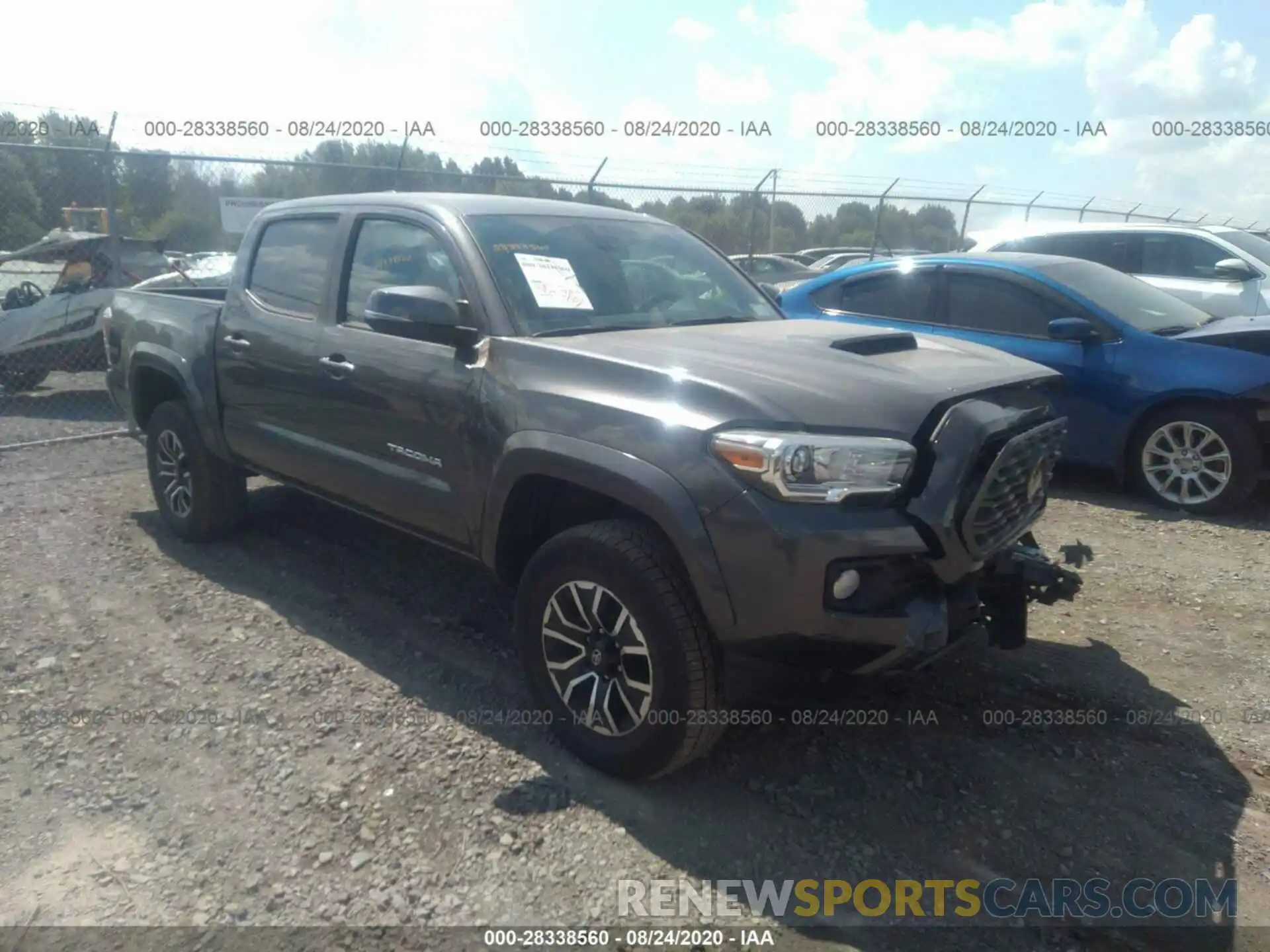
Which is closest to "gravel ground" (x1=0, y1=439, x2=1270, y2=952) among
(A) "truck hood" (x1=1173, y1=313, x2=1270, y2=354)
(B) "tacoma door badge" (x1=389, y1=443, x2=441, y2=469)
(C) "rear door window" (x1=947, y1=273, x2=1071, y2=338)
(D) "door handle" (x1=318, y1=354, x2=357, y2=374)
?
(B) "tacoma door badge" (x1=389, y1=443, x2=441, y2=469)

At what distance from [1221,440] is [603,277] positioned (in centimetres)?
416

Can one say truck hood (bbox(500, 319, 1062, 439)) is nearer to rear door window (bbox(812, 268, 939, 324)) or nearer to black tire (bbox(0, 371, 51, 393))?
rear door window (bbox(812, 268, 939, 324))

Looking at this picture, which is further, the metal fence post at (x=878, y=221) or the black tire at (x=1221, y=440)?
the metal fence post at (x=878, y=221)

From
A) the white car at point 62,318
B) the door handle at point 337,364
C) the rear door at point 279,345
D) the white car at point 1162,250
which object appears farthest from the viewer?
the white car at point 62,318

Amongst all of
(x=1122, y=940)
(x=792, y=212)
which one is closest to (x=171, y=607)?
(x=1122, y=940)

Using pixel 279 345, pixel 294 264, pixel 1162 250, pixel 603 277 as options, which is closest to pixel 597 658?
pixel 603 277

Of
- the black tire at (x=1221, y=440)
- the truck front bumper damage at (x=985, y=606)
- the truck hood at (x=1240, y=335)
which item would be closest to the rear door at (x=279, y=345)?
the truck front bumper damage at (x=985, y=606)

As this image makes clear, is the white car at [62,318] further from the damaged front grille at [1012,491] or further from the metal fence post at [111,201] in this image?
the damaged front grille at [1012,491]

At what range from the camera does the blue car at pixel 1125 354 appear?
5945 millimetres

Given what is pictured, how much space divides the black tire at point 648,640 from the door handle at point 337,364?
1386 millimetres

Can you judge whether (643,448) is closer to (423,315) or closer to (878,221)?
(423,315)

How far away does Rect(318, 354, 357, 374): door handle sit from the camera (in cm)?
418

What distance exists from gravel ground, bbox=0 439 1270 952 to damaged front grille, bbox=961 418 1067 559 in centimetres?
84
